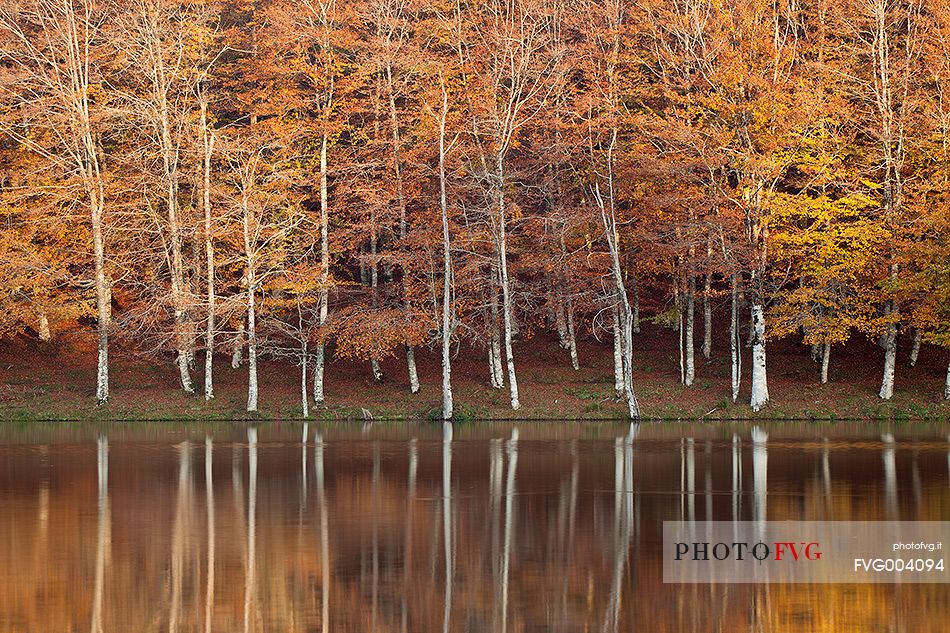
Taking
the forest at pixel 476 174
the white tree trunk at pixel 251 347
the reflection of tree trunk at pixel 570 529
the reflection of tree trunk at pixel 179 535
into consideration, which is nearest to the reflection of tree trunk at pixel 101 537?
the reflection of tree trunk at pixel 179 535

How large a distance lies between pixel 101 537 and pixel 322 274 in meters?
28.2

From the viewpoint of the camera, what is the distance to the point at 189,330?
143 ft

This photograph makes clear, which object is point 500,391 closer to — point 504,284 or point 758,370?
point 504,284

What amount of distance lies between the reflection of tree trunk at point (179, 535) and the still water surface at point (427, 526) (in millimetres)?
53

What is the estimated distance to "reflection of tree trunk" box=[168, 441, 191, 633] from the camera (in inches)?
508

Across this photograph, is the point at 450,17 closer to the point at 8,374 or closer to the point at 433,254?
the point at 433,254

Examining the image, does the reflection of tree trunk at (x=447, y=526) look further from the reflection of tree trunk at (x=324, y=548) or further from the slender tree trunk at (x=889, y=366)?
the slender tree trunk at (x=889, y=366)

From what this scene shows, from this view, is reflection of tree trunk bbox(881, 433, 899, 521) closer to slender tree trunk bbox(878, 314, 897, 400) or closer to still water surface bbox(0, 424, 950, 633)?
still water surface bbox(0, 424, 950, 633)

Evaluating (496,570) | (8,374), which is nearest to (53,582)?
(496,570)

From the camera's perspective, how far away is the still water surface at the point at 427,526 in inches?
504

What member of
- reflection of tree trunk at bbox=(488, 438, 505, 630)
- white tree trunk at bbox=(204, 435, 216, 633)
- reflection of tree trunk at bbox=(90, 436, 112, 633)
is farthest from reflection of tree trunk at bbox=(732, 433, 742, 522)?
reflection of tree trunk at bbox=(90, 436, 112, 633)

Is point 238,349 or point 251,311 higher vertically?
point 251,311

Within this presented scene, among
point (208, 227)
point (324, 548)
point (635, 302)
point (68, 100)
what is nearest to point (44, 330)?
point (208, 227)

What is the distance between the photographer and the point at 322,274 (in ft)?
149
